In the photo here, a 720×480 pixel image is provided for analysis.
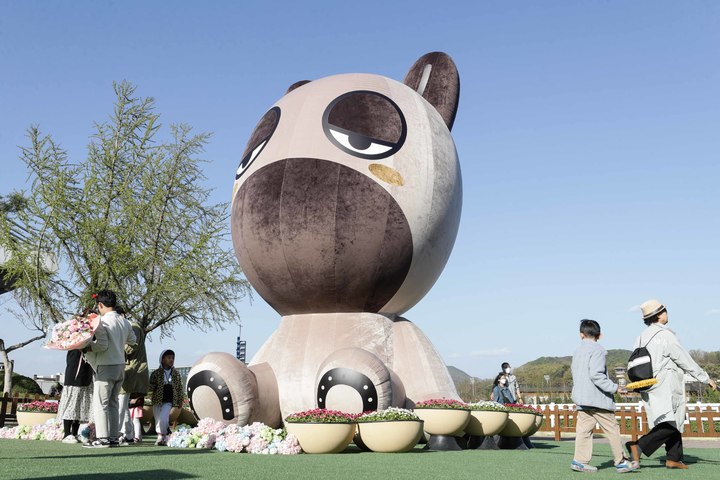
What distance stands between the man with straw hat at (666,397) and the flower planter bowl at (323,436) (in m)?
3.12

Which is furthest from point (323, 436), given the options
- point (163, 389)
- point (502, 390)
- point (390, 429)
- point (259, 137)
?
point (502, 390)

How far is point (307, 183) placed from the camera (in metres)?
9.63

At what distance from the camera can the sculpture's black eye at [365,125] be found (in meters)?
9.79

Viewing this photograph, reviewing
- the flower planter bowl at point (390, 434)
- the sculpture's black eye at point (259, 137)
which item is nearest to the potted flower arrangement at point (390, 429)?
the flower planter bowl at point (390, 434)

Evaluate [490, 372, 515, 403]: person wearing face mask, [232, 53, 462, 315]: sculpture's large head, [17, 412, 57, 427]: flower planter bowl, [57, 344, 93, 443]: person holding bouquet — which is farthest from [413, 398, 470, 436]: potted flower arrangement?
[17, 412, 57, 427]: flower planter bowl

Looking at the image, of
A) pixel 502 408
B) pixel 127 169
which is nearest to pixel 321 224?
pixel 502 408

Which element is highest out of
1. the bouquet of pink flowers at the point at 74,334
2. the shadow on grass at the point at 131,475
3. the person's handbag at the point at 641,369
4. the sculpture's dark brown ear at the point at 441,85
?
the sculpture's dark brown ear at the point at 441,85

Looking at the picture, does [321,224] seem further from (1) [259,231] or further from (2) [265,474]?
(2) [265,474]

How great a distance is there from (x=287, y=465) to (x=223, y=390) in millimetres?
2871

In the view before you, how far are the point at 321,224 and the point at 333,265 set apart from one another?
0.61 metres

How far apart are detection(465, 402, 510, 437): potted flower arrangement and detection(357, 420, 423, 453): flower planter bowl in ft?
5.09

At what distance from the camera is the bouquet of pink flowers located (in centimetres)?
704

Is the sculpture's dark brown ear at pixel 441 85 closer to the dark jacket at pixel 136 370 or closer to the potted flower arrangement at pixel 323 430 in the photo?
the potted flower arrangement at pixel 323 430

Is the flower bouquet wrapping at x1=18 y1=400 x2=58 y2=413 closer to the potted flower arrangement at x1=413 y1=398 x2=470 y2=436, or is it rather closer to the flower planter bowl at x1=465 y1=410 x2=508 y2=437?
the potted flower arrangement at x1=413 y1=398 x2=470 y2=436
